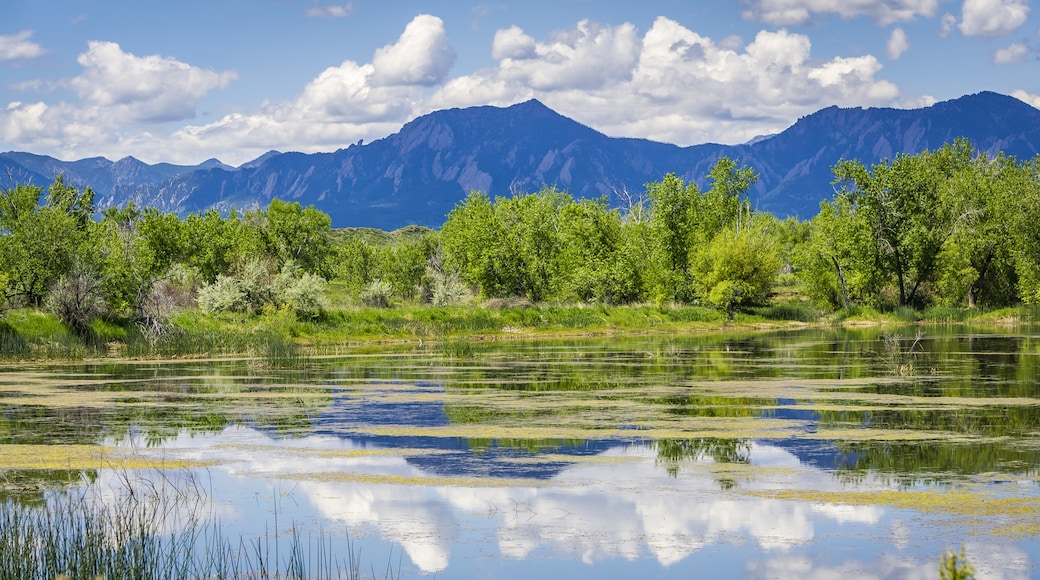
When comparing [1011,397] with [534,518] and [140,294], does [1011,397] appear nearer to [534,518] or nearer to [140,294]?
[534,518]

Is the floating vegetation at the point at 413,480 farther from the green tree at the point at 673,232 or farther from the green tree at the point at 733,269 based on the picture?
the green tree at the point at 673,232

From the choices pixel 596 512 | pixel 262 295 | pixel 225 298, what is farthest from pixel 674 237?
pixel 596 512

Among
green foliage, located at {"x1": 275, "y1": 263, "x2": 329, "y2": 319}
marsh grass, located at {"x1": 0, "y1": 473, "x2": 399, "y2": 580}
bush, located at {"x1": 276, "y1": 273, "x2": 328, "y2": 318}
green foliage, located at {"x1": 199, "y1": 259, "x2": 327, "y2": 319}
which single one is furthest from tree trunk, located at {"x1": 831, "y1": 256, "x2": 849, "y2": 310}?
marsh grass, located at {"x1": 0, "y1": 473, "x2": 399, "y2": 580}

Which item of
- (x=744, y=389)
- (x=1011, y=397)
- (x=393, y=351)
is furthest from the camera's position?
(x=393, y=351)

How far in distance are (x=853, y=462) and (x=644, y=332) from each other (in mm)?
54995

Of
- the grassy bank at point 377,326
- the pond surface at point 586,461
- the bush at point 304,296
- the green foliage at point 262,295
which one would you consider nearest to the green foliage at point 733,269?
the grassy bank at point 377,326

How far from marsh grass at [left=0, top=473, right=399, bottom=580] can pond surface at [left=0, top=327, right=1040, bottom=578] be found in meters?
0.40

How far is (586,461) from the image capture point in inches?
803

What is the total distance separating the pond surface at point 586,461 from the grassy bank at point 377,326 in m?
9.62

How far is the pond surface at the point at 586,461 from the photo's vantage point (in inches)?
554

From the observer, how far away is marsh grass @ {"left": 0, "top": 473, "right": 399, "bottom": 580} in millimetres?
12195

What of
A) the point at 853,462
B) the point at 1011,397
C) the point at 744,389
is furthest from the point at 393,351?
the point at 853,462

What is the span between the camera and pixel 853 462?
65.0 feet

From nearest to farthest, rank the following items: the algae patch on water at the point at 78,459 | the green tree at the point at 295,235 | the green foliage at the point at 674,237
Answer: the algae patch on water at the point at 78,459
the green foliage at the point at 674,237
the green tree at the point at 295,235
